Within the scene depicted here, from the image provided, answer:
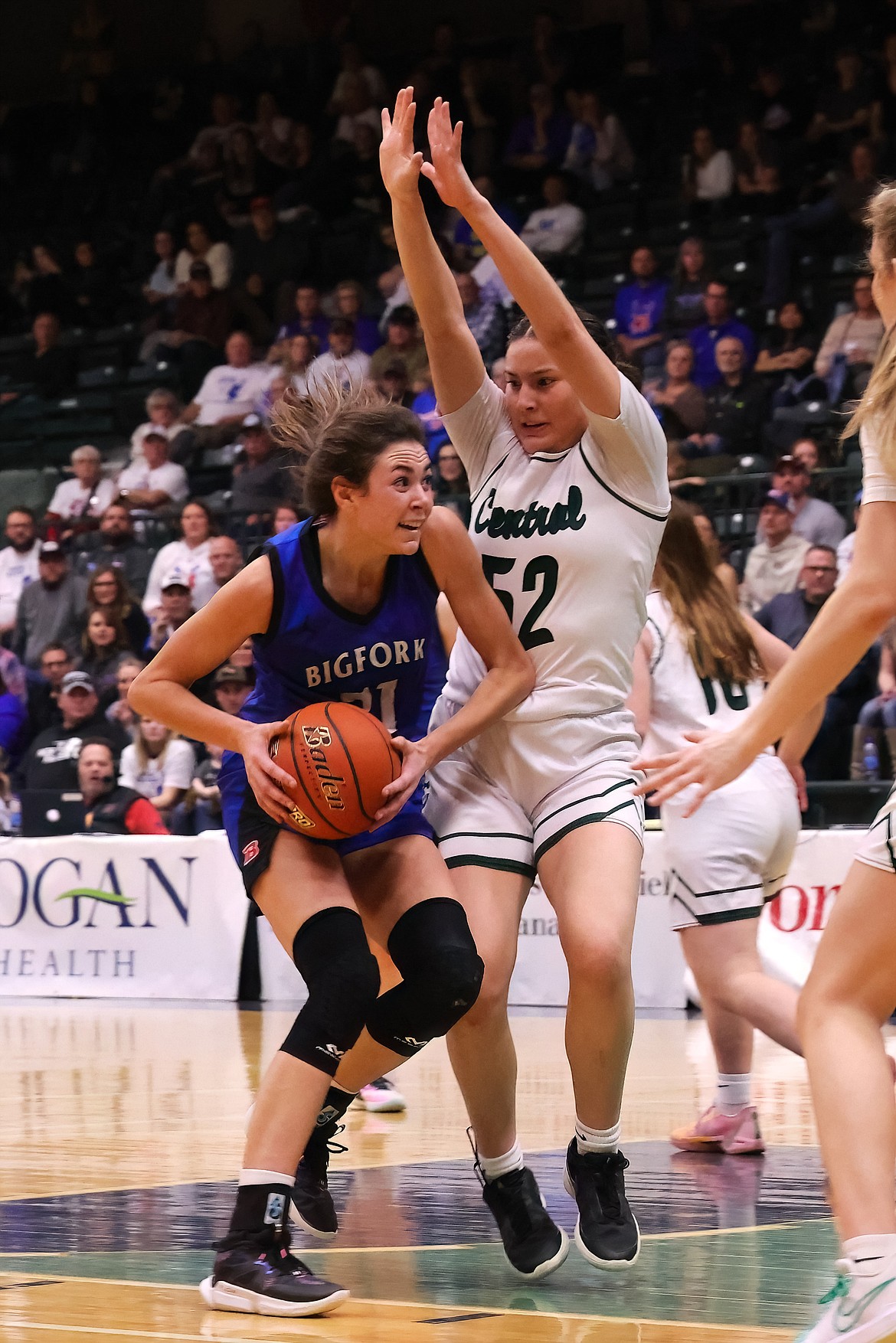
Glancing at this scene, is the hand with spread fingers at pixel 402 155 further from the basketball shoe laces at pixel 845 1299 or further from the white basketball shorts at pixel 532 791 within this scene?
the basketball shoe laces at pixel 845 1299

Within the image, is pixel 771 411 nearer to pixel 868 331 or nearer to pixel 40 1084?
pixel 868 331

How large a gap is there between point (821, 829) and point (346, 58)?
11.3 metres

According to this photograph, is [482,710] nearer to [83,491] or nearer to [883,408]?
[883,408]

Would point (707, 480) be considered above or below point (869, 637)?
above

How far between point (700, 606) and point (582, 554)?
163 cm

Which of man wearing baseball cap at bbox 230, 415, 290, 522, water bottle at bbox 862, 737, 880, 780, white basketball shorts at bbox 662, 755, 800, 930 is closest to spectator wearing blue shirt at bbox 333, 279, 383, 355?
man wearing baseball cap at bbox 230, 415, 290, 522

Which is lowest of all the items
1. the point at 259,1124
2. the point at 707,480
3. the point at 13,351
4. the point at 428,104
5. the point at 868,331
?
the point at 259,1124

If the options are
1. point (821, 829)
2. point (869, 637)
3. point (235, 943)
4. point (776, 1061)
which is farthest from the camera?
point (235, 943)

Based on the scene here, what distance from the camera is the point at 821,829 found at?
8875 mm

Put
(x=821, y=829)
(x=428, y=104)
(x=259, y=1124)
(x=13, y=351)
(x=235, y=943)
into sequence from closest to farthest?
(x=259, y=1124)
(x=821, y=829)
(x=235, y=943)
(x=428, y=104)
(x=13, y=351)

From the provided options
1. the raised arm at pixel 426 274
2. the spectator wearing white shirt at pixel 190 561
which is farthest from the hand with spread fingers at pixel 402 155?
the spectator wearing white shirt at pixel 190 561

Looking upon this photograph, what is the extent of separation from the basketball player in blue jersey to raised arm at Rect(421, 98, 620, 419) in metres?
0.36

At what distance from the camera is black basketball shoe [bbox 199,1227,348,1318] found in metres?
3.30

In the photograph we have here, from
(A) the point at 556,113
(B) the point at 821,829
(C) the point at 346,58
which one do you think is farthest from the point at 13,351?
(B) the point at 821,829
